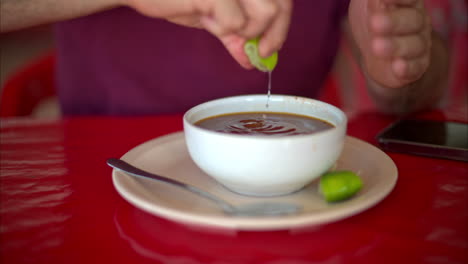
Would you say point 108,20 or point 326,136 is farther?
point 108,20

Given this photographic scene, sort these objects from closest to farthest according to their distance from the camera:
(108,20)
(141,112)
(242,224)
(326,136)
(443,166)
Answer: (242,224), (326,136), (443,166), (108,20), (141,112)

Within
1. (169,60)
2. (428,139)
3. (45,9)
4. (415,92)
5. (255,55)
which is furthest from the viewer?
(169,60)

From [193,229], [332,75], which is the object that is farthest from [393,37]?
[332,75]

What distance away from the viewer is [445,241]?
2.34 ft

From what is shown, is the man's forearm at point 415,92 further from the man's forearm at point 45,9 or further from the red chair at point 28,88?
the red chair at point 28,88

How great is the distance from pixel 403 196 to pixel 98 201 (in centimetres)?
68

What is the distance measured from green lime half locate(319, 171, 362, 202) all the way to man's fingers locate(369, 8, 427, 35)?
382mm

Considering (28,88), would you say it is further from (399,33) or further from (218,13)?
(399,33)

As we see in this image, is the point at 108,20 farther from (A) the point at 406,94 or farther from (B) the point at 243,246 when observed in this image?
(B) the point at 243,246

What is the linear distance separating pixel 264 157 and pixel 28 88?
164 centimetres

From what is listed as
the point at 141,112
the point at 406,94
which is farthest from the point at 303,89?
the point at 141,112

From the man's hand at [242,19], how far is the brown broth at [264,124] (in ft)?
0.53

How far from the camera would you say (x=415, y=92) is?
1571 millimetres

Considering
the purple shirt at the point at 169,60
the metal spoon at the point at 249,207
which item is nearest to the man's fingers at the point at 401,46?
the metal spoon at the point at 249,207
